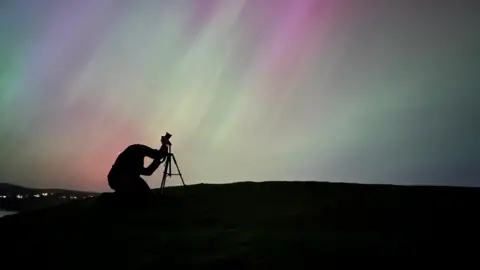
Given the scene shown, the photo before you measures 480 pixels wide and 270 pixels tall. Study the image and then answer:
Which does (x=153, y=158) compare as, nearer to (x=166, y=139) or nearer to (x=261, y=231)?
(x=166, y=139)

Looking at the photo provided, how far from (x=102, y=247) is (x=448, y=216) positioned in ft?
27.7

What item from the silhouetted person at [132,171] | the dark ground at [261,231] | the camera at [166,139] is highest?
the camera at [166,139]

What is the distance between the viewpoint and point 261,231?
1173 cm

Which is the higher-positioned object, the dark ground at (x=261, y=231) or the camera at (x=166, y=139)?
the camera at (x=166, y=139)

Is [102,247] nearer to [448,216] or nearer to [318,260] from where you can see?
[318,260]

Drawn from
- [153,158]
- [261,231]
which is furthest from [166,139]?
[261,231]

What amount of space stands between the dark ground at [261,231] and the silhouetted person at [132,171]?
60cm

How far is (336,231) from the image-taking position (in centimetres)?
1154

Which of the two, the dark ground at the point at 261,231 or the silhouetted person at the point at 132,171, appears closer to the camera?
the dark ground at the point at 261,231

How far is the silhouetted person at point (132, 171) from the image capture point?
15766 millimetres

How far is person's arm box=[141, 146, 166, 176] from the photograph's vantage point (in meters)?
16.5

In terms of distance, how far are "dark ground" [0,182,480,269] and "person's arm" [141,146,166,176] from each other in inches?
40.4

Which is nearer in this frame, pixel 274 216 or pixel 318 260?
pixel 318 260

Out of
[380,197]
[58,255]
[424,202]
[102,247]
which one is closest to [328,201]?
[380,197]
